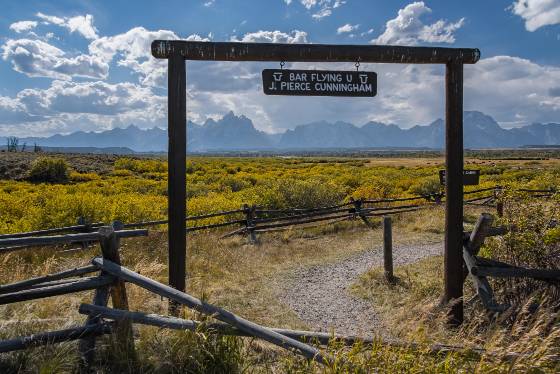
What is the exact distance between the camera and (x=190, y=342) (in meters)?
3.50

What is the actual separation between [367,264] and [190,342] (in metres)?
6.18

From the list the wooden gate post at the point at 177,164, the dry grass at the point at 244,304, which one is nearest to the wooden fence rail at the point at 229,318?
the dry grass at the point at 244,304

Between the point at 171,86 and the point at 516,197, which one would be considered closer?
the point at 171,86

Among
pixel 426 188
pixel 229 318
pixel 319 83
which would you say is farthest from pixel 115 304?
pixel 426 188

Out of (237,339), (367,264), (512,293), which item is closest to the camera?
(237,339)

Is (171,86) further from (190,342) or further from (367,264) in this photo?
(367,264)

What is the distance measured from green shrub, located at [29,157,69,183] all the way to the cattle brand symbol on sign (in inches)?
1242

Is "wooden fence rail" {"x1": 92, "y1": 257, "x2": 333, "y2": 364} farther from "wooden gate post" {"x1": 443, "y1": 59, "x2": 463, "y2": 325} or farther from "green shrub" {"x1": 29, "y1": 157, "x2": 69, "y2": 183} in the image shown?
"green shrub" {"x1": 29, "y1": 157, "x2": 69, "y2": 183}

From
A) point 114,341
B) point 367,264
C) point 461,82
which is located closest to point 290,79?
point 461,82

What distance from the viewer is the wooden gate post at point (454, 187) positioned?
484 cm

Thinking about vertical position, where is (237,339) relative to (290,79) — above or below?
below

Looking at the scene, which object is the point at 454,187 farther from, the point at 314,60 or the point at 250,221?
the point at 250,221

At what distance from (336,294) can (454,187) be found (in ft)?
9.96

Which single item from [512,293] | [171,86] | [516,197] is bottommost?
[512,293]
